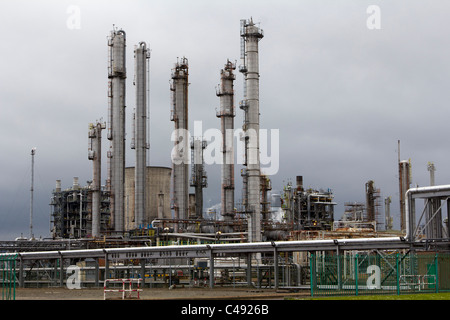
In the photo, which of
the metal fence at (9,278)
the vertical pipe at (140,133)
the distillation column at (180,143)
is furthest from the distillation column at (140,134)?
the metal fence at (9,278)

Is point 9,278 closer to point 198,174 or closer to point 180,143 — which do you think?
point 180,143

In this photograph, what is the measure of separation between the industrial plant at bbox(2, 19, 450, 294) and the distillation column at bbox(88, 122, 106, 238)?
0.37 ft

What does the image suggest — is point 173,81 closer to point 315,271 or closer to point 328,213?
point 328,213

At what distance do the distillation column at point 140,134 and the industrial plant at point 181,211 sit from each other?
0.36 ft

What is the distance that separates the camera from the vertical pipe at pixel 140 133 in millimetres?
70375

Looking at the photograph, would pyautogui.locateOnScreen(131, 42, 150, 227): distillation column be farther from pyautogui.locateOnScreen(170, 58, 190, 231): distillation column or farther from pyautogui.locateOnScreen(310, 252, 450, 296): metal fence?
pyautogui.locateOnScreen(310, 252, 450, 296): metal fence

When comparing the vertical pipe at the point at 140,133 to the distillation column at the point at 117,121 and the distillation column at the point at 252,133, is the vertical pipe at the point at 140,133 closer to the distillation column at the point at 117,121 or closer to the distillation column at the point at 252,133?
the distillation column at the point at 117,121

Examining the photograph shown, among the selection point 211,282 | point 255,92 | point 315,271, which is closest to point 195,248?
point 211,282

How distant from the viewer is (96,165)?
2916 inches

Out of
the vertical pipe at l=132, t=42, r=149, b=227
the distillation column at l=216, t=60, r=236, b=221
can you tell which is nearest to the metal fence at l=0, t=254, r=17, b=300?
the vertical pipe at l=132, t=42, r=149, b=227

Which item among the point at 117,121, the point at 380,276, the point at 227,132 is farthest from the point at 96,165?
the point at 380,276

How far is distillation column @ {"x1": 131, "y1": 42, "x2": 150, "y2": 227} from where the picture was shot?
70375mm
